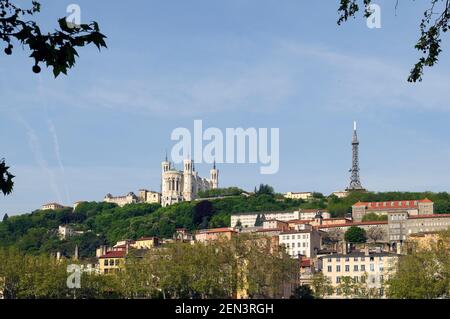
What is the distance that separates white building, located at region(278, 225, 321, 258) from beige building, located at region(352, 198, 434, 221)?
35020mm

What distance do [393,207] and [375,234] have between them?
19643 millimetres

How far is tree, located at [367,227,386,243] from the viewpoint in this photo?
502ft

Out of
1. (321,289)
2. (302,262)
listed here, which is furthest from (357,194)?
(321,289)

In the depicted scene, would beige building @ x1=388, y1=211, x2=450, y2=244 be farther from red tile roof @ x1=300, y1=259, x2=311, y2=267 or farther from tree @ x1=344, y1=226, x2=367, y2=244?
red tile roof @ x1=300, y1=259, x2=311, y2=267

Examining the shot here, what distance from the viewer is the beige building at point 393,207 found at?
6545 inches

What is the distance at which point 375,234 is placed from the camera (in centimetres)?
15425

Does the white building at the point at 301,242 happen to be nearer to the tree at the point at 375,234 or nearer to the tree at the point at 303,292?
the tree at the point at 375,234

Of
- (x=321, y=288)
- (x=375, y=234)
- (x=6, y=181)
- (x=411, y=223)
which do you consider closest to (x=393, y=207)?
(x=411, y=223)

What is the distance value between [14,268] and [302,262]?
135 ft

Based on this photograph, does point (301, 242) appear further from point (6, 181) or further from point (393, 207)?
point (6, 181)

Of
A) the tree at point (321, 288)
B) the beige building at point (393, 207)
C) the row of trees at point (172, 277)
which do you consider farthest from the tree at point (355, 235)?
the row of trees at point (172, 277)

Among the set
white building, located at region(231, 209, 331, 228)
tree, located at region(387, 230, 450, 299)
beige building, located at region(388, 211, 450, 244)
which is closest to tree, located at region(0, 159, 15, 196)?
tree, located at region(387, 230, 450, 299)
